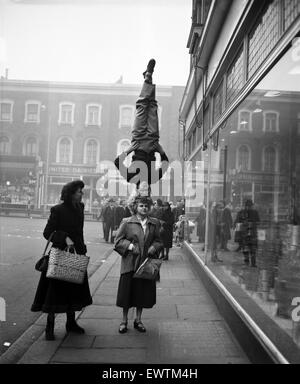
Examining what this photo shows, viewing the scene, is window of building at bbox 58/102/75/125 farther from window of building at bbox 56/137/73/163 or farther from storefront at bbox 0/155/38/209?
storefront at bbox 0/155/38/209

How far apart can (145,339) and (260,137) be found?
3558 mm

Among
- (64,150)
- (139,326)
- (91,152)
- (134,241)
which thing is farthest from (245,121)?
(91,152)

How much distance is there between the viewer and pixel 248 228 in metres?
6.00

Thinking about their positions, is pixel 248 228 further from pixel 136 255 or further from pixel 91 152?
pixel 91 152

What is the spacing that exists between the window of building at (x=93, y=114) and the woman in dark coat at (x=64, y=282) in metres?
23.0

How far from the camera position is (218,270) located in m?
6.84

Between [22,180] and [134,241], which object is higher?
[22,180]

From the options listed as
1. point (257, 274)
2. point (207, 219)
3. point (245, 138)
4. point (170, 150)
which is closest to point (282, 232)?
point (257, 274)

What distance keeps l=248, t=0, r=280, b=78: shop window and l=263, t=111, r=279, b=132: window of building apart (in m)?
0.85

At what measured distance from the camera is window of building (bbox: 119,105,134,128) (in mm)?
29916

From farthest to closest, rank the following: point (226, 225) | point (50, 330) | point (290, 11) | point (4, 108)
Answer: point (4, 108), point (226, 225), point (50, 330), point (290, 11)

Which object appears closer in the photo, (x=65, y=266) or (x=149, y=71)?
(x=65, y=266)

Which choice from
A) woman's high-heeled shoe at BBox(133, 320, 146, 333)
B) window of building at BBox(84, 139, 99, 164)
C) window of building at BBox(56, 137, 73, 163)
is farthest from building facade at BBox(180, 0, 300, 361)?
window of building at BBox(84, 139, 99, 164)

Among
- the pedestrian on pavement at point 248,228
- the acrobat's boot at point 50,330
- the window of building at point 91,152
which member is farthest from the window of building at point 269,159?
the window of building at point 91,152
